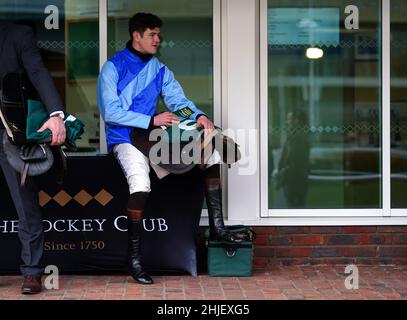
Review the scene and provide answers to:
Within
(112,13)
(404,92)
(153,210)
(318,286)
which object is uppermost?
(112,13)

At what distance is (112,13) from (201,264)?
2.16 metres

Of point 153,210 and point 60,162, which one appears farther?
point 153,210

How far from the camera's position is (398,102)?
8.05 m

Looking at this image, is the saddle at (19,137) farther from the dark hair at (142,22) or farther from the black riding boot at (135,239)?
the dark hair at (142,22)

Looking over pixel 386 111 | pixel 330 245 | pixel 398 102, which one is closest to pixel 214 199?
pixel 330 245

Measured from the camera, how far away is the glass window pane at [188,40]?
7930 mm

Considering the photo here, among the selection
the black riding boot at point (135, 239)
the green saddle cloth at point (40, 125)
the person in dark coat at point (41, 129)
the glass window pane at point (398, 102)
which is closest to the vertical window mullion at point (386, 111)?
the glass window pane at point (398, 102)

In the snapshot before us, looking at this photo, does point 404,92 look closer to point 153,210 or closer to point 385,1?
point 385,1

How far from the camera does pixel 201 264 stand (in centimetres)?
777

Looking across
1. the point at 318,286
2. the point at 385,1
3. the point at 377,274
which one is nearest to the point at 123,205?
the point at 318,286

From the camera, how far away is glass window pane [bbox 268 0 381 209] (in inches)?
315

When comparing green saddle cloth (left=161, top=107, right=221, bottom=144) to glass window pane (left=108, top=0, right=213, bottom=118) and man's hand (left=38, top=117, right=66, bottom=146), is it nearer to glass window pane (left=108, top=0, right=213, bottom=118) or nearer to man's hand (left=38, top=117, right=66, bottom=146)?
glass window pane (left=108, top=0, right=213, bottom=118)

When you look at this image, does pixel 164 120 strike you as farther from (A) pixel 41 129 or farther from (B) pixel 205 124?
(A) pixel 41 129

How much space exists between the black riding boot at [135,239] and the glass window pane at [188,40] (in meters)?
1.26
